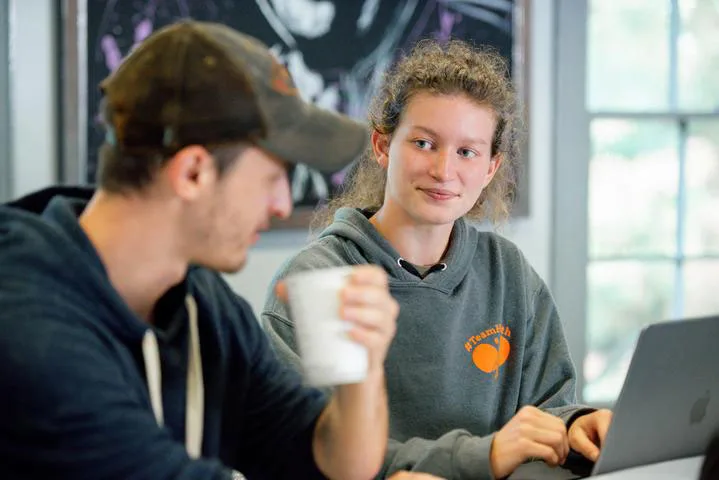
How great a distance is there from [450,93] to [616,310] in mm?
1902

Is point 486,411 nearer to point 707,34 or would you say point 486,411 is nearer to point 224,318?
point 224,318

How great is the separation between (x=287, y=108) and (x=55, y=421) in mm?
384

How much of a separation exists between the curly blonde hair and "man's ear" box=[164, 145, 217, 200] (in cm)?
74

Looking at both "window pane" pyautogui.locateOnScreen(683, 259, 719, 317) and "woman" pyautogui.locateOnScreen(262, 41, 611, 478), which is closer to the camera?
"woman" pyautogui.locateOnScreen(262, 41, 611, 478)

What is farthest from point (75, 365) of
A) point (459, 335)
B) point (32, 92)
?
point (32, 92)

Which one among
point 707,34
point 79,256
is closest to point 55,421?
point 79,256

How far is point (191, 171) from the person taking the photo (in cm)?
94

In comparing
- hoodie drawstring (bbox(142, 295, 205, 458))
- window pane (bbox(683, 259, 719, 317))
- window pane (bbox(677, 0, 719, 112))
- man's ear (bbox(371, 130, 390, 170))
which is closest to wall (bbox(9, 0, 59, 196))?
man's ear (bbox(371, 130, 390, 170))

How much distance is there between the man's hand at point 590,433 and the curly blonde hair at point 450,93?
21.2 inches

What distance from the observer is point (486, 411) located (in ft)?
5.19

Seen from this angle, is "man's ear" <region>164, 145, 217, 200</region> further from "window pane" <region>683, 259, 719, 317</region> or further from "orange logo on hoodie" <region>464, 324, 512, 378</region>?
"window pane" <region>683, 259, 719, 317</region>

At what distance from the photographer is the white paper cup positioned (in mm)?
910

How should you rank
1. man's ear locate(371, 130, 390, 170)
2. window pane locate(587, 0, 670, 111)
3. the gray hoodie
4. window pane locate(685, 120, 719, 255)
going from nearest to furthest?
the gray hoodie, man's ear locate(371, 130, 390, 170), window pane locate(587, 0, 670, 111), window pane locate(685, 120, 719, 255)

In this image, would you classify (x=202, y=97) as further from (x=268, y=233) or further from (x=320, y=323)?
(x=268, y=233)
